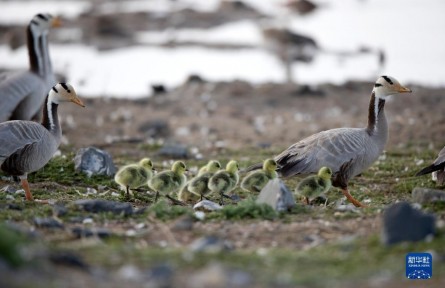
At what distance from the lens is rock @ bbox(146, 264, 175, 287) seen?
607 centimetres

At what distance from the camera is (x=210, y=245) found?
707 centimetres

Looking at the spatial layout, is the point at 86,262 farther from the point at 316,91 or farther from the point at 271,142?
the point at 316,91

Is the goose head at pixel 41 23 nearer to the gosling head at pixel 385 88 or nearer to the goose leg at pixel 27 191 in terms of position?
the goose leg at pixel 27 191

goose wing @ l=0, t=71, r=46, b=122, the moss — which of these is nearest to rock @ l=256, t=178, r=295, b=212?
the moss

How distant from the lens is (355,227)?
322 inches

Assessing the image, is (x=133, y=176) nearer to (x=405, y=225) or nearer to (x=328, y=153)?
(x=328, y=153)

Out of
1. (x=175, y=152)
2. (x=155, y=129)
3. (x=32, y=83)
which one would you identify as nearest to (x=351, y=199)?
(x=175, y=152)

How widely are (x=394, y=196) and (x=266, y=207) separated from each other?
2703 millimetres

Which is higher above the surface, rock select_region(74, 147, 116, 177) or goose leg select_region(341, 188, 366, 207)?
rock select_region(74, 147, 116, 177)

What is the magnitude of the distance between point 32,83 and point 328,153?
5.94 metres

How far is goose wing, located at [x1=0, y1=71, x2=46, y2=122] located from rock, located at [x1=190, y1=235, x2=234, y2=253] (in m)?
7.11

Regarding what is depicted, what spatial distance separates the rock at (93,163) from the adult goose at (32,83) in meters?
2.30

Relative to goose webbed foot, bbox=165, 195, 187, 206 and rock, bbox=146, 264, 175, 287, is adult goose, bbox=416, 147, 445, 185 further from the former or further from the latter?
rock, bbox=146, 264, 175, 287

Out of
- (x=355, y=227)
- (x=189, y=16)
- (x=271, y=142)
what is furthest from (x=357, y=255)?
(x=189, y=16)
